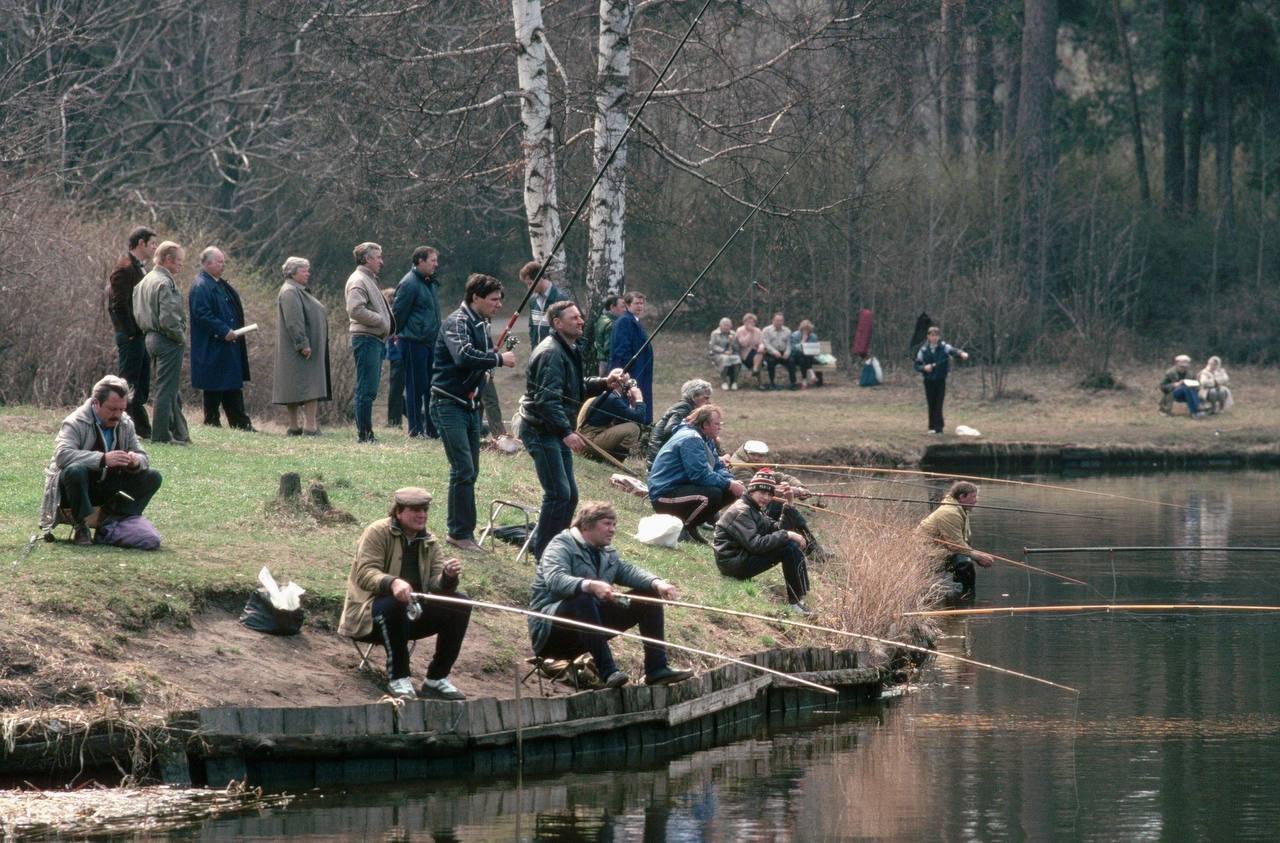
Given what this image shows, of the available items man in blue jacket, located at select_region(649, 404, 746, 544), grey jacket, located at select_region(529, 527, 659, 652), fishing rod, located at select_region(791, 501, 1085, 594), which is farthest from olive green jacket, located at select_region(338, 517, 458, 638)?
fishing rod, located at select_region(791, 501, 1085, 594)

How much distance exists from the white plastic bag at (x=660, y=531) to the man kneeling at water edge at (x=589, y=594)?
3.66 meters

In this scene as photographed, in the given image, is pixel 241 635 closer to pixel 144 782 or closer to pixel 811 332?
pixel 144 782

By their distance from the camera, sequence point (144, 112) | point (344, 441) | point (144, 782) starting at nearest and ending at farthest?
1. point (144, 782)
2. point (344, 441)
3. point (144, 112)

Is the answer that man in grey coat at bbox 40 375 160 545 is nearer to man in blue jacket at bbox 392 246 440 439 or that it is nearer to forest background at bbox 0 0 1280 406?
man in blue jacket at bbox 392 246 440 439

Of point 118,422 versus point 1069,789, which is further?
point 118,422

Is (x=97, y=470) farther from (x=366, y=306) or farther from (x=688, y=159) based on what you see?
(x=688, y=159)

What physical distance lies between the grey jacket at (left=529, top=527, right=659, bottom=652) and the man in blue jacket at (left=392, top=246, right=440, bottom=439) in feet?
20.2

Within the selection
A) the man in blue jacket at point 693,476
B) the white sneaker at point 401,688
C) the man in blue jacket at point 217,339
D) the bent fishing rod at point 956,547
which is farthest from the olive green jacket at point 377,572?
the man in blue jacket at point 217,339

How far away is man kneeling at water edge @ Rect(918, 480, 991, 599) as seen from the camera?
17219 millimetres

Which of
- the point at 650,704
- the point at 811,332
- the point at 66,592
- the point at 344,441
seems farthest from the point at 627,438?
the point at 811,332

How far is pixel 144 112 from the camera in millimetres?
36562

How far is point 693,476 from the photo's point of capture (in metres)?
15.4

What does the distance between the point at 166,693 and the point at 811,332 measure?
2471cm

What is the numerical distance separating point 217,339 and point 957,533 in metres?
6.74
